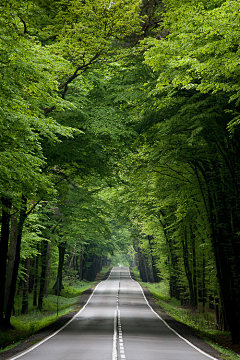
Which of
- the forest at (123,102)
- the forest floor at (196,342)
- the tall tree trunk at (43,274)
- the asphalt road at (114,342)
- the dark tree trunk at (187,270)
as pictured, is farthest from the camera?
the dark tree trunk at (187,270)

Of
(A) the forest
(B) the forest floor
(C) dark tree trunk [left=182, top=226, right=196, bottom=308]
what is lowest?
(B) the forest floor

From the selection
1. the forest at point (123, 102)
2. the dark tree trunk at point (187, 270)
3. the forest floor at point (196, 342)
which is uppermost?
the forest at point (123, 102)

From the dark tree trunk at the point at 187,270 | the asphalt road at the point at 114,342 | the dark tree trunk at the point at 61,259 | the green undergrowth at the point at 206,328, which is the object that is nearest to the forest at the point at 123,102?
the green undergrowth at the point at 206,328

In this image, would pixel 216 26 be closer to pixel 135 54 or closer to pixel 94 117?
pixel 135 54

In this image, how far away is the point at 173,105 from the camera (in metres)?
15.0

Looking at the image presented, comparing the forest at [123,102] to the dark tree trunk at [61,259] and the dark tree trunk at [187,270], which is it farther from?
the dark tree trunk at [61,259]

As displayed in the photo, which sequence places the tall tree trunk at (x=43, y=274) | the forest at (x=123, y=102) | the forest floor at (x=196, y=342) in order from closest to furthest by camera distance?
the forest at (x=123, y=102)
the forest floor at (x=196, y=342)
the tall tree trunk at (x=43, y=274)

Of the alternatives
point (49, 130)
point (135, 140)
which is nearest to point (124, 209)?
point (135, 140)

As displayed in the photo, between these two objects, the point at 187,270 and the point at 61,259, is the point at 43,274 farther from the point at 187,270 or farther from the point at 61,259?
the point at 187,270

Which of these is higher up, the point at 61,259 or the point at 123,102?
the point at 123,102

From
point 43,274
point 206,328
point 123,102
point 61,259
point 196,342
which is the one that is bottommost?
point 196,342

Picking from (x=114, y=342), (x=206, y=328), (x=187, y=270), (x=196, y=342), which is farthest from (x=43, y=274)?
(x=196, y=342)

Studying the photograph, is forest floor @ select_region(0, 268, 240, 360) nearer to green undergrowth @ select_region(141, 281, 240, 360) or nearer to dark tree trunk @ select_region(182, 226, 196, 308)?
green undergrowth @ select_region(141, 281, 240, 360)

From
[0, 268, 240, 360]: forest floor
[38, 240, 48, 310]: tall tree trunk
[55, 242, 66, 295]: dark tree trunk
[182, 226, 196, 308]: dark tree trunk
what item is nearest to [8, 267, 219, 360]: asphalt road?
[0, 268, 240, 360]: forest floor
